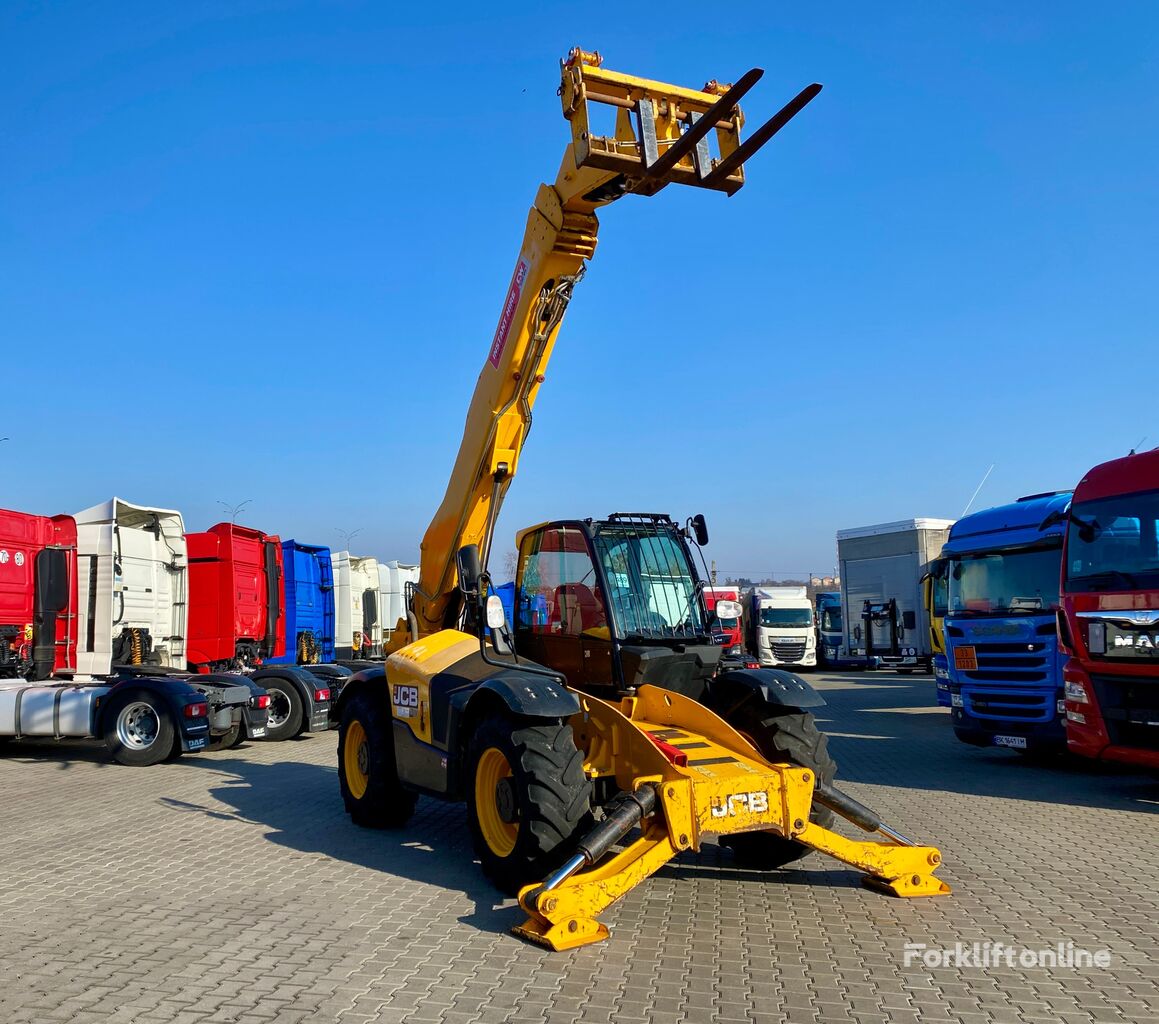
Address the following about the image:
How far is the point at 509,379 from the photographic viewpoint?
962 cm

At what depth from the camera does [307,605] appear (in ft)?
76.1

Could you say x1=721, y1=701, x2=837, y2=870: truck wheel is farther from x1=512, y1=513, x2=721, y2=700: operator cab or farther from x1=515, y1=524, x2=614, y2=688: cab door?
x1=515, y1=524, x2=614, y2=688: cab door

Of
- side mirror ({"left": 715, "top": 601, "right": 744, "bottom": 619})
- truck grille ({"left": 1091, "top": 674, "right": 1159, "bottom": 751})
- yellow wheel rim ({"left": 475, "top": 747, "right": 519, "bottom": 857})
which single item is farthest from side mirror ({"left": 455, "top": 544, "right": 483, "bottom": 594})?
truck grille ({"left": 1091, "top": 674, "right": 1159, "bottom": 751})

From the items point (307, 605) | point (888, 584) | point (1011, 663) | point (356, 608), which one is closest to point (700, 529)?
point (1011, 663)

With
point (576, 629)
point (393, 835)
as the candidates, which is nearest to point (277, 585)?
point (393, 835)

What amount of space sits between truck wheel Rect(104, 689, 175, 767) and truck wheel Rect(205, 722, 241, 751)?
22.0 inches

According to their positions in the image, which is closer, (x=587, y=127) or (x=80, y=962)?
(x=80, y=962)

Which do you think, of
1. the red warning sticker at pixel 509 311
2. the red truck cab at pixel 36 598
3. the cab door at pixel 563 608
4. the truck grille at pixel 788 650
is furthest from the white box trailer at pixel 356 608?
the cab door at pixel 563 608

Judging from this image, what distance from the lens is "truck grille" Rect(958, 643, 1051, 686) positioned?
1164 cm

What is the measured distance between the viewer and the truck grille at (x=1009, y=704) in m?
11.6

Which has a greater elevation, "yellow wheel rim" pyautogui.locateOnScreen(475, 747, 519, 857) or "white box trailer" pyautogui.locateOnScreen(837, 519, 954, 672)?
"white box trailer" pyautogui.locateOnScreen(837, 519, 954, 672)

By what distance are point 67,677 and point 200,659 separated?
3875 mm

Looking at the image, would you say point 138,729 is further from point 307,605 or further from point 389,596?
point 389,596

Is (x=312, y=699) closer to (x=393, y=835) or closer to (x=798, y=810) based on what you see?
(x=393, y=835)
